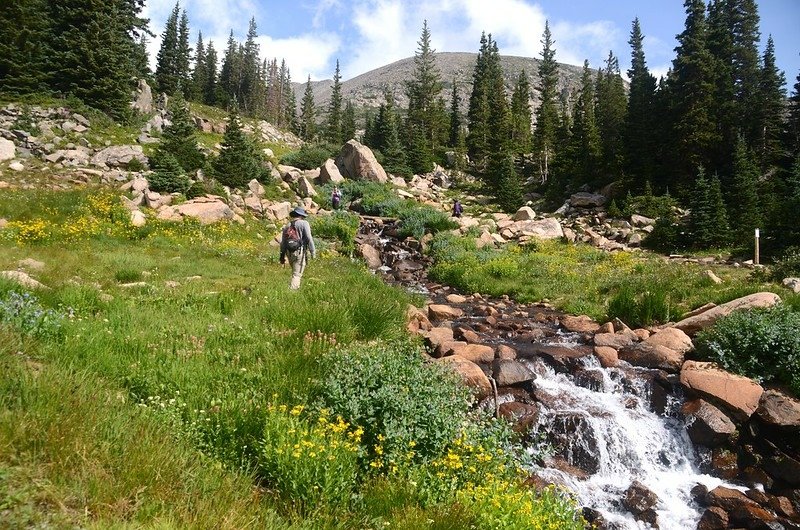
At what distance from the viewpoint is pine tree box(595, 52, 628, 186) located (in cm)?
3816

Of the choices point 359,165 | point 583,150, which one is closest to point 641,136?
point 583,150

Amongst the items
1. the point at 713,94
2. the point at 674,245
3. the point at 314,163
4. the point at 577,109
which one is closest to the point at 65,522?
the point at 674,245

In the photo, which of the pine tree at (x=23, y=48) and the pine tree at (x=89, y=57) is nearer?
the pine tree at (x=23, y=48)

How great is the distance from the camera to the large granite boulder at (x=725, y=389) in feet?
25.2

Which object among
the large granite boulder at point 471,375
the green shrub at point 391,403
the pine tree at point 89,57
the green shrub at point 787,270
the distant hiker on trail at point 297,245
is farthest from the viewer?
the pine tree at point 89,57

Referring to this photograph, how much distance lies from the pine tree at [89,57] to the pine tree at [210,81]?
155ft

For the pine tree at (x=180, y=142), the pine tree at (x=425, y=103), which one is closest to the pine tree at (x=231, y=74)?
the pine tree at (x=425, y=103)

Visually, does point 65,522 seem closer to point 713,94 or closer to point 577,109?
point 713,94

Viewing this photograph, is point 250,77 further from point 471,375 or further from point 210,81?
point 471,375

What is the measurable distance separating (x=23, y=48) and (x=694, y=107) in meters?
46.8

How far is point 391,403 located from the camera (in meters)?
4.85

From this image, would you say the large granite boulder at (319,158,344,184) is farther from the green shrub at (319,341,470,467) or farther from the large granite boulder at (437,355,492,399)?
the green shrub at (319,341,470,467)

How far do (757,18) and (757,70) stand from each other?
10.2m

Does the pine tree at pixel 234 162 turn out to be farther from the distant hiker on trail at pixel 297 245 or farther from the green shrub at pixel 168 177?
the distant hiker on trail at pixel 297 245
